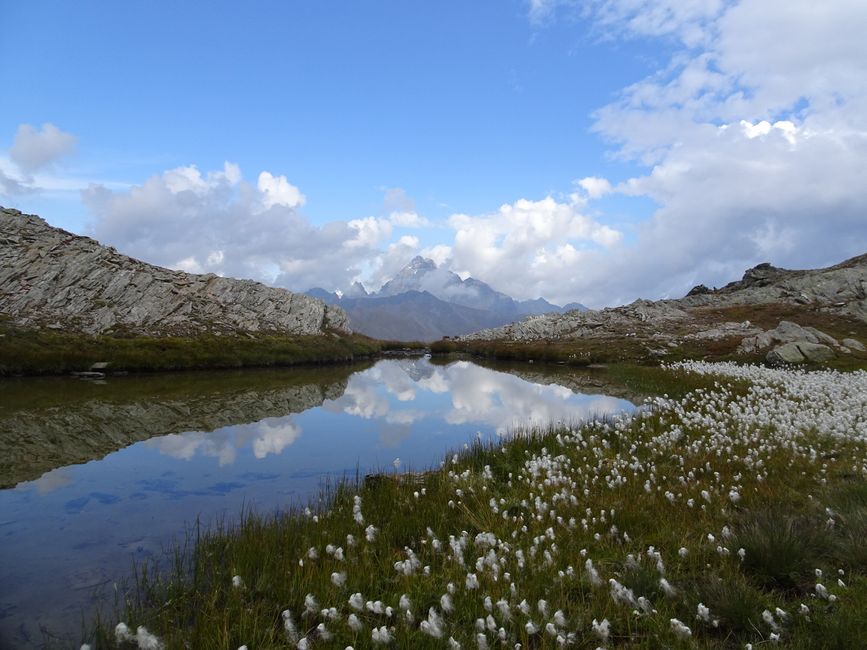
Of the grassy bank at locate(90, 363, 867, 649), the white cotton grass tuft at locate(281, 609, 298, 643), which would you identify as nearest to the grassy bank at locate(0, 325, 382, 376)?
the grassy bank at locate(90, 363, 867, 649)

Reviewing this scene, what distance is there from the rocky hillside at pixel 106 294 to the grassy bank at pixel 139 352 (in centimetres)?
649

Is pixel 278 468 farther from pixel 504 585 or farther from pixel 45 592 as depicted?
pixel 504 585

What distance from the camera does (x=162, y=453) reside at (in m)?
19.3

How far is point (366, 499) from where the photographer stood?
37.0 feet

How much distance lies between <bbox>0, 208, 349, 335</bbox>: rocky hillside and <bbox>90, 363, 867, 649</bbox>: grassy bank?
57627 millimetres

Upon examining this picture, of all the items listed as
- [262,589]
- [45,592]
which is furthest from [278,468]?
[262,589]

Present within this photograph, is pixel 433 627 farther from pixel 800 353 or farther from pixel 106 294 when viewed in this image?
pixel 106 294

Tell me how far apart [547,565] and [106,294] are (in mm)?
73337

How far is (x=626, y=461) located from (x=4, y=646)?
40.6ft

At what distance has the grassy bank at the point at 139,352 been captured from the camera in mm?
40125

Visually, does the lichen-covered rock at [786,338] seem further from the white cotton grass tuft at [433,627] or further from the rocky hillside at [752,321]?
the white cotton grass tuft at [433,627]

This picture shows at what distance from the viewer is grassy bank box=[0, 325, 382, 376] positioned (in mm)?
40125

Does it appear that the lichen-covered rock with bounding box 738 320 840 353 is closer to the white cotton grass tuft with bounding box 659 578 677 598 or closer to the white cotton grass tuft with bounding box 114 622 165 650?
the white cotton grass tuft with bounding box 659 578 677 598

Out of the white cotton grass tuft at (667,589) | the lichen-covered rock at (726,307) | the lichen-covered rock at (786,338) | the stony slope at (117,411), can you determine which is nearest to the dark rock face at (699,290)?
the lichen-covered rock at (726,307)
